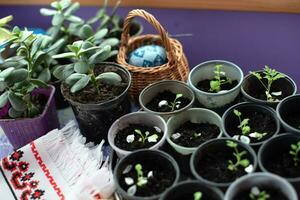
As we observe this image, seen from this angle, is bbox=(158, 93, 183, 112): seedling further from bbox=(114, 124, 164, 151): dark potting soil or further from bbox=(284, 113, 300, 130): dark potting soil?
bbox=(284, 113, 300, 130): dark potting soil

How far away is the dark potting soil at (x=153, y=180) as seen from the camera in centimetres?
96

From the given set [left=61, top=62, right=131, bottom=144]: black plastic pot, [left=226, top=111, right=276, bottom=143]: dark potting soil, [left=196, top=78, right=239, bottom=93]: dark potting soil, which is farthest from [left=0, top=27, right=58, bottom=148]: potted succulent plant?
[left=226, top=111, right=276, bottom=143]: dark potting soil

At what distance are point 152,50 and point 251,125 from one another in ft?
1.53

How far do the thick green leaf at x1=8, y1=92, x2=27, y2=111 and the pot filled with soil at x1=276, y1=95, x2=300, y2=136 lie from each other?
2.40 feet

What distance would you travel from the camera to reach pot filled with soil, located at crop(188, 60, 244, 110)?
114cm

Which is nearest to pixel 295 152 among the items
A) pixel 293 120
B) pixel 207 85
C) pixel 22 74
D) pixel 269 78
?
pixel 293 120

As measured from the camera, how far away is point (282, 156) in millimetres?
985

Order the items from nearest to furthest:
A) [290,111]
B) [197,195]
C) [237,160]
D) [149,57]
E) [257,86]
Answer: [197,195]
[237,160]
[290,111]
[257,86]
[149,57]

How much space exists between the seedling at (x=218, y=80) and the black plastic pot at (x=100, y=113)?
10.0 inches

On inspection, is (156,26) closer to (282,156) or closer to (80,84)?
(80,84)

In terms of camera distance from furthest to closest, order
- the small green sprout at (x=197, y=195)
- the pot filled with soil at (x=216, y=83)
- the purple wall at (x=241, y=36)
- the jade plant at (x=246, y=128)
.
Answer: the purple wall at (x=241, y=36) < the pot filled with soil at (x=216, y=83) < the jade plant at (x=246, y=128) < the small green sprout at (x=197, y=195)

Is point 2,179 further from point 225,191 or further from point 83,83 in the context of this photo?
point 225,191

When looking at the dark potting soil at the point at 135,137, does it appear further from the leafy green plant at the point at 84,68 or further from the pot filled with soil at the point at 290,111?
the pot filled with soil at the point at 290,111

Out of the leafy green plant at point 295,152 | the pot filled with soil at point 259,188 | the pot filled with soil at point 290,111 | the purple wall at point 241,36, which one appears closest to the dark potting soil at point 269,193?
the pot filled with soil at point 259,188
